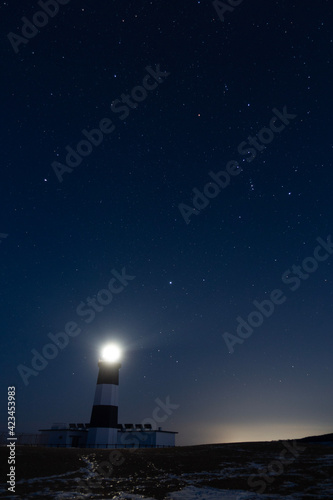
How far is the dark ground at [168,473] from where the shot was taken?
8602 mm

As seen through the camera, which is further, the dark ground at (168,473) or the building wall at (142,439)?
the building wall at (142,439)

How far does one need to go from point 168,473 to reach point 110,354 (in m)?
22.0

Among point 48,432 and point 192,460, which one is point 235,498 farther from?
point 48,432

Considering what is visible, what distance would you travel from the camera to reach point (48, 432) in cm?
3284

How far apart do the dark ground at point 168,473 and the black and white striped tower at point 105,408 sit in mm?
15052

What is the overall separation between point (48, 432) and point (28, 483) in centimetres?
2627

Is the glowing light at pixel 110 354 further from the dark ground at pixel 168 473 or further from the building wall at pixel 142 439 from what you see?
the dark ground at pixel 168 473

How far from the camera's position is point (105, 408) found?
2967cm

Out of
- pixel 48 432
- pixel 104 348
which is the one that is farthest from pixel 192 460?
pixel 48 432
